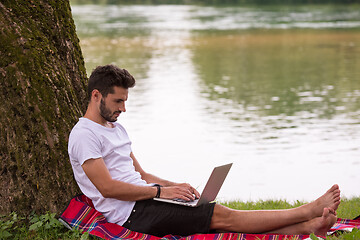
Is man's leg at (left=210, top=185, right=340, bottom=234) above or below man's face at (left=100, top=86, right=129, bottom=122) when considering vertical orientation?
→ below

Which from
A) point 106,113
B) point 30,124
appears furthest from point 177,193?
point 30,124

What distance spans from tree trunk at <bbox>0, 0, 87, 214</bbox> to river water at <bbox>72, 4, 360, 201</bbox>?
8.77 ft

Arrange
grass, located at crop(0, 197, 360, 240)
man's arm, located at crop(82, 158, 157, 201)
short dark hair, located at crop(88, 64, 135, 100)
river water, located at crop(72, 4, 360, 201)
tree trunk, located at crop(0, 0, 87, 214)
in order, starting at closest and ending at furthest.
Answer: man's arm, located at crop(82, 158, 157, 201)
short dark hair, located at crop(88, 64, 135, 100)
grass, located at crop(0, 197, 360, 240)
tree trunk, located at crop(0, 0, 87, 214)
river water, located at crop(72, 4, 360, 201)

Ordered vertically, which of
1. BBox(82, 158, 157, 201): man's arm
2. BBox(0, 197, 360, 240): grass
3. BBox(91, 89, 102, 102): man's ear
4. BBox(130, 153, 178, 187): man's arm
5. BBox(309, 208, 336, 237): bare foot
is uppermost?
BBox(91, 89, 102, 102): man's ear

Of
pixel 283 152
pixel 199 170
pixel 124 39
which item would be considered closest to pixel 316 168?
pixel 283 152

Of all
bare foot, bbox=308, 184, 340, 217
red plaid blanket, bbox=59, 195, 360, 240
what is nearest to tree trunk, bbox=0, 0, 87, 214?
red plaid blanket, bbox=59, 195, 360, 240

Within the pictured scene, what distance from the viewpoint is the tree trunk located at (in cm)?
423

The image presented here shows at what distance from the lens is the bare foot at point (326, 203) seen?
4.00m

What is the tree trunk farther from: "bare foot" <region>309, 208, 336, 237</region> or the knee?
"bare foot" <region>309, 208, 336, 237</region>

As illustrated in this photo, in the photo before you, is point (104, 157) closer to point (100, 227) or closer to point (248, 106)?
point (100, 227)

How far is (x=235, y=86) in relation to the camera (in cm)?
1341

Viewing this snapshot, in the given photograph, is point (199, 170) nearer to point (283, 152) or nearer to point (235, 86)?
point (283, 152)

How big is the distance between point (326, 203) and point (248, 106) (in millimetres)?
7289

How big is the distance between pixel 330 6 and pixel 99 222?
39264 millimetres
